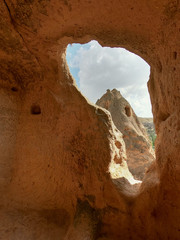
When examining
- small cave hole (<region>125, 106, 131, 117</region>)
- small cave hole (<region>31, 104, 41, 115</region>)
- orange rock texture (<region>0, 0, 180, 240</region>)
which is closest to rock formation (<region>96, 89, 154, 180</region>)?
small cave hole (<region>125, 106, 131, 117</region>)

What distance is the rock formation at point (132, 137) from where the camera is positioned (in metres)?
5.93

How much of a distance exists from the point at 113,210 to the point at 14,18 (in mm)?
2833

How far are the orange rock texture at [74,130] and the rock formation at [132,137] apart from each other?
325 cm

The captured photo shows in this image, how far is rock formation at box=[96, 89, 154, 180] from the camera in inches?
234

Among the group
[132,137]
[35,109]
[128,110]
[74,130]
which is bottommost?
[74,130]

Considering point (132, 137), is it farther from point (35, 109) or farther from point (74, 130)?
point (35, 109)

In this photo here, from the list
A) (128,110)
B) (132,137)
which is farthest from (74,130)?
(128,110)

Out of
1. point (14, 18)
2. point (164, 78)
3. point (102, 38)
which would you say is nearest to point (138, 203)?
point (164, 78)

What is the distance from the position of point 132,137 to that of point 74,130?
4246mm

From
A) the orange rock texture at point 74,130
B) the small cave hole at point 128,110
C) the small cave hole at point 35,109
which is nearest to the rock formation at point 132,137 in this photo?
the small cave hole at point 128,110

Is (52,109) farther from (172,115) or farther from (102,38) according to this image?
(172,115)

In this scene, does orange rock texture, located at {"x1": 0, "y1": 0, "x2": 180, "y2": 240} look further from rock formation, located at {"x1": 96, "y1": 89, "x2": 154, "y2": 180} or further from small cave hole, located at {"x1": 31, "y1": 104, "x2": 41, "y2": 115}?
rock formation, located at {"x1": 96, "y1": 89, "x2": 154, "y2": 180}

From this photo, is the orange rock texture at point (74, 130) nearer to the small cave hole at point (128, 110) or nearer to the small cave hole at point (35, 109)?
the small cave hole at point (35, 109)

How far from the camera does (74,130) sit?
2527mm
